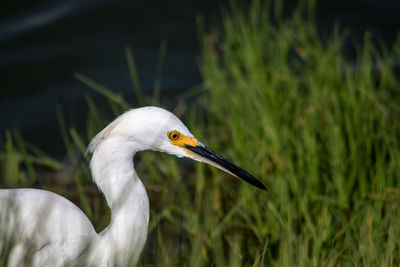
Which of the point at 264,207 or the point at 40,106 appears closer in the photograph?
the point at 264,207

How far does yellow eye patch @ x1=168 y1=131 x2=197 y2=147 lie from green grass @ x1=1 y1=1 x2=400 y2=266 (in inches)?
17.7

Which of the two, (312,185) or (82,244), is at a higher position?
(312,185)

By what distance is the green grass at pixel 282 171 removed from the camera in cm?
274

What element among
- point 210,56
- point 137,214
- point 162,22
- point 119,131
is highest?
point 162,22

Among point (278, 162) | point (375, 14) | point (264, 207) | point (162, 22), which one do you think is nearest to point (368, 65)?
point (278, 162)

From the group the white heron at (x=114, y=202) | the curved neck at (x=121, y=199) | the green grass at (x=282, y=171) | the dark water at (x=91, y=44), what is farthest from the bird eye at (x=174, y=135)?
the dark water at (x=91, y=44)

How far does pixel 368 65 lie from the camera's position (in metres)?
4.00

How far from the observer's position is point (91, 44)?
20.2 ft

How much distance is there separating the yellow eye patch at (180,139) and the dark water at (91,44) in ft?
9.45

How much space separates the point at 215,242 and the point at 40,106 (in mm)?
3111

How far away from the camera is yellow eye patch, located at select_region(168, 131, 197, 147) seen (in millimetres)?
2517

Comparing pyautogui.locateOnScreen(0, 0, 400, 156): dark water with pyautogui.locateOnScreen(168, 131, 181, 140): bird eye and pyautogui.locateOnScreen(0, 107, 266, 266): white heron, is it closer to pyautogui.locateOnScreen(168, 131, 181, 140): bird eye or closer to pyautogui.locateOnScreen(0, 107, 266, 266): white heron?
pyautogui.locateOnScreen(0, 107, 266, 266): white heron

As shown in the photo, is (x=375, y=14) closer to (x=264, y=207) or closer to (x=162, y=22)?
(x=162, y=22)

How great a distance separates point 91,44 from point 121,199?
4020 mm
